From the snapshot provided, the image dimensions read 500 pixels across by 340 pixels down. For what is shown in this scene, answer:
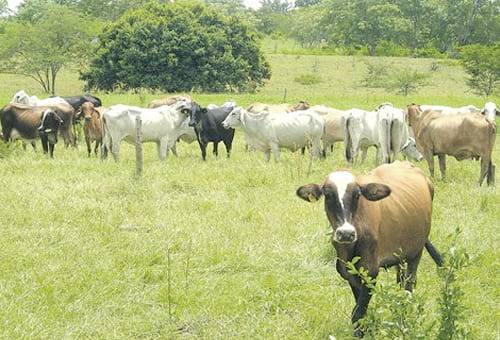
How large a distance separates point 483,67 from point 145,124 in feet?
82.5

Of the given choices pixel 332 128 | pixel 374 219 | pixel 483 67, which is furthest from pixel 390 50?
pixel 374 219

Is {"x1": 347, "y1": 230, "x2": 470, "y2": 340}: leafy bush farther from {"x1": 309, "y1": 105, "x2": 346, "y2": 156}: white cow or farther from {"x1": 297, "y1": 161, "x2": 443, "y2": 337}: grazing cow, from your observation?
{"x1": 309, "y1": 105, "x2": 346, "y2": 156}: white cow

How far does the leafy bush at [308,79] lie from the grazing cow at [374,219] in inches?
1341

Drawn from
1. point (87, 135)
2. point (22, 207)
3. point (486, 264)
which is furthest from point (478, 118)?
point (87, 135)

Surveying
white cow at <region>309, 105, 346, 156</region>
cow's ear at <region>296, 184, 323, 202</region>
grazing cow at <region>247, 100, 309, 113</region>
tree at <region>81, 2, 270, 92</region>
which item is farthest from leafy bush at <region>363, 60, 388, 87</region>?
cow's ear at <region>296, 184, 323, 202</region>

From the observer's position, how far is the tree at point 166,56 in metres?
32.9

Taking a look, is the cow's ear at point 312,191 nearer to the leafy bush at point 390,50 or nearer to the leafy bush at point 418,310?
the leafy bush at point 418,310

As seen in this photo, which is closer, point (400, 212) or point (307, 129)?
point (400, 212)

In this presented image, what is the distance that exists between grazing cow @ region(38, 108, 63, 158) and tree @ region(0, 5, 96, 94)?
21.8 m

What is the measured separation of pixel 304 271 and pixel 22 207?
399cm

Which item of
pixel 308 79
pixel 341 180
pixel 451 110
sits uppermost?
pixel 341 180

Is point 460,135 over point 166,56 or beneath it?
beneath

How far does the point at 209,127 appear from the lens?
14.3 m

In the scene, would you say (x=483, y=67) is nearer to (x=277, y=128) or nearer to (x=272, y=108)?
(x=272, y=108)
